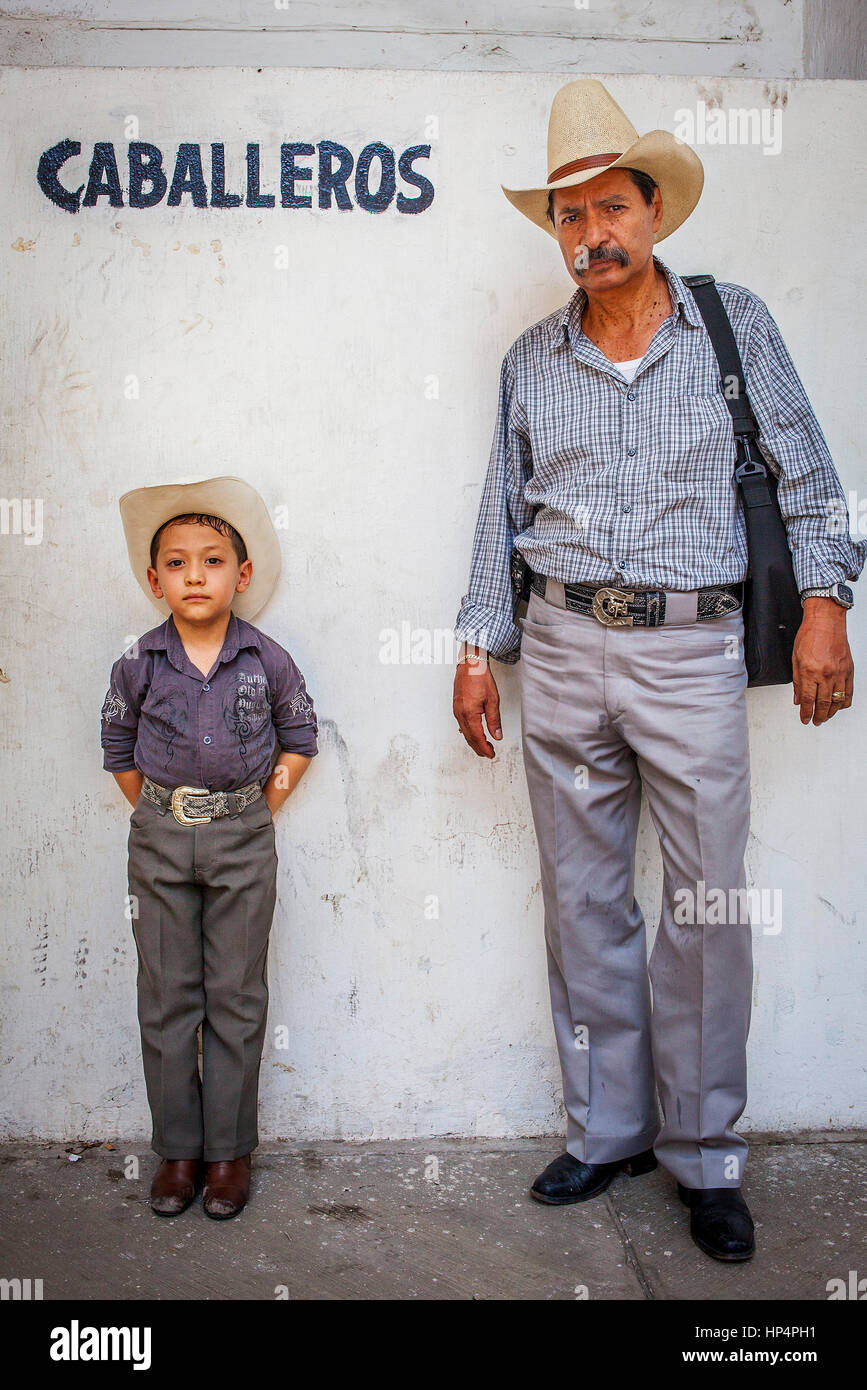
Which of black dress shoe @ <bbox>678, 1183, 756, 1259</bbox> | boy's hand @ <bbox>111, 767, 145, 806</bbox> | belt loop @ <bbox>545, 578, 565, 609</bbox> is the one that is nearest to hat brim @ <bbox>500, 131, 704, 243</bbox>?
belt loop @ <bbox>545, 578, 565, 609</bbox>

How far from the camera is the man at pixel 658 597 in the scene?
8.30 feet

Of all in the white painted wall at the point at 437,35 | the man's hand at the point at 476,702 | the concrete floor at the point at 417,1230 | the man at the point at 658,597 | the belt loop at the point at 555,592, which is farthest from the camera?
the white painted wall at the point at 437,35

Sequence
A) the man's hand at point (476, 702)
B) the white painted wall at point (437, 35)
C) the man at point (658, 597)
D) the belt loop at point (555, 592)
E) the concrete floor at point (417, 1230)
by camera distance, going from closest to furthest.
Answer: the concrete floor at point (417, 1230) → the man at point (658, 597) → the belt loop at point (555, 592) → the man's hand at point (476, 702) → the white painted wall at point (437, 35)

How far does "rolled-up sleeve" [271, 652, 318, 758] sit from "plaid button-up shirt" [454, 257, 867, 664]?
26.2 inches

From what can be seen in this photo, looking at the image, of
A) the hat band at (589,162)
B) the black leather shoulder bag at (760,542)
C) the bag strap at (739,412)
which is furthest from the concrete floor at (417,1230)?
the hat band at (589,162)

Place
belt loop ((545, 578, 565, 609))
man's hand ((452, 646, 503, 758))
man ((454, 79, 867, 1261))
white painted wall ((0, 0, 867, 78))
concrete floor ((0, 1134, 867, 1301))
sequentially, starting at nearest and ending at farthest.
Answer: concrete floor ((0, 1134, 867, 1301)), man ((454, 79, 867, 1261)), belt loop ((545, 578, 565, 609)), man's hand ((452, 646, 503, 758)), white painted wall ((0, 0, 867, 78))

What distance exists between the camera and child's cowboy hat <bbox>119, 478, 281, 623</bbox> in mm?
2650

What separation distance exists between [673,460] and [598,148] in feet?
2.29

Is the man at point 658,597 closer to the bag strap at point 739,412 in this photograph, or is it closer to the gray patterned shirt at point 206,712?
the bag strap at point 739,412

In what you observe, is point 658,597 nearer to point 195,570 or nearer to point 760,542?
point 760,542

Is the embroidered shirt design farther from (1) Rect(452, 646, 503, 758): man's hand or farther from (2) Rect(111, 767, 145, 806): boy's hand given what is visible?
(1) Rect(452, 646, 503, 758): man's hand

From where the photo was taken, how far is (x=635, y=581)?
252cm
